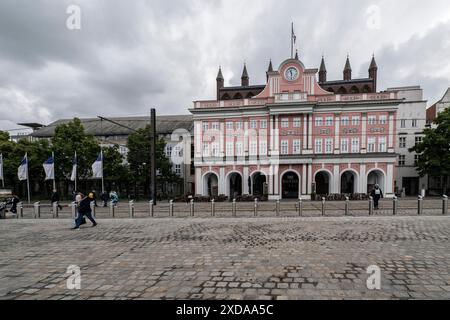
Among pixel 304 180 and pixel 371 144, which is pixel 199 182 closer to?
pixel 304 180

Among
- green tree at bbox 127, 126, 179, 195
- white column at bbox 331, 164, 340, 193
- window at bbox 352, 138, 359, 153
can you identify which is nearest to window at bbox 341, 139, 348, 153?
window at bbox 352, 138, 359, 153

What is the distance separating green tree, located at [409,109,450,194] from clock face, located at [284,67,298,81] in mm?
19077

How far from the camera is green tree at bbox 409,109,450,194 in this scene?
2591 cm

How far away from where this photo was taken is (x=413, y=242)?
653cm

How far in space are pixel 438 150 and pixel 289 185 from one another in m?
19.3

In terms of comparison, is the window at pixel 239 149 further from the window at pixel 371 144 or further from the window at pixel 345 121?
the window at pixel 371 144

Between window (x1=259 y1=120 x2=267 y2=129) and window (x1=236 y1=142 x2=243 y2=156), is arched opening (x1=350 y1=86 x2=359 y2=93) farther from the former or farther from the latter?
window (x1=236 y1=142 x2=243 y2=156)

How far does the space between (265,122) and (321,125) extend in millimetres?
7652

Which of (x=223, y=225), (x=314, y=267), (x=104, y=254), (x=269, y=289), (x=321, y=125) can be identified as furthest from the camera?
(x=321, y=125)

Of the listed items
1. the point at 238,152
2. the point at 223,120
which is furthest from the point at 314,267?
the point at 223,120

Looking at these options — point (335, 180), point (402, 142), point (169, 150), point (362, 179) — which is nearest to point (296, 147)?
point (335, 180)

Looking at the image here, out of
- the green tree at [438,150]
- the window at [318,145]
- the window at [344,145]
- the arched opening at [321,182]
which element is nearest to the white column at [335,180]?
the window at [344,145]
